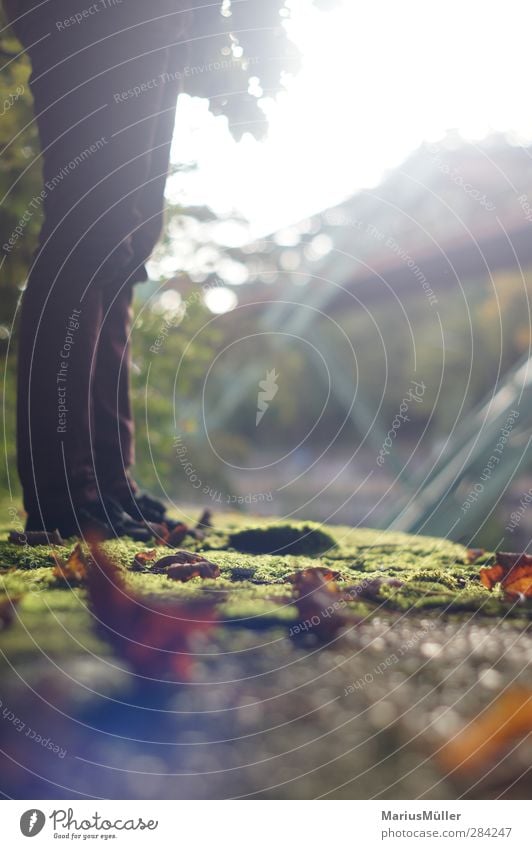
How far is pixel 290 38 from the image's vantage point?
122 inches

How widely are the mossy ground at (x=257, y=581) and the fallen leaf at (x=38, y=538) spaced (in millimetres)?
45

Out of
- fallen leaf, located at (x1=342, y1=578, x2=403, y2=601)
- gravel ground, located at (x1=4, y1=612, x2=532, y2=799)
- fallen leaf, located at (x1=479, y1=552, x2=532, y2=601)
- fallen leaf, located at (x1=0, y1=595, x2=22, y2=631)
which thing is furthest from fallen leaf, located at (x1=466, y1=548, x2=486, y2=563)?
fallen leaf, located at (x1=0, y1=595, x2=22, y2=631)

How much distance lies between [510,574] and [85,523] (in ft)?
5.20

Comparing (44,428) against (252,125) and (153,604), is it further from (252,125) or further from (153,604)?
(252,125)

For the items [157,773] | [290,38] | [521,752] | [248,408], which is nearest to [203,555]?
[157,773]

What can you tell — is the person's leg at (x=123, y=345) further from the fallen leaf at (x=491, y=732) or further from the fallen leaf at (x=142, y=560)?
the fallen leaf at (x=491, y=732)

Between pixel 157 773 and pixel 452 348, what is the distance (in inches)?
655

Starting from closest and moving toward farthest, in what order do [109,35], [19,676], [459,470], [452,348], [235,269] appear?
[19,676] → [109,35] → [459,470] → [235,269] → [452,348]

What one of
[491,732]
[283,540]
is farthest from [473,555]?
[491,732]

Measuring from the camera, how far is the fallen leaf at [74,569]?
218 centimetres

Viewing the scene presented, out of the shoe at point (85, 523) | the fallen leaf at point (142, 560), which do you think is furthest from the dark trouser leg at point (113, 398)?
the fallen leaf at point (142, 560)

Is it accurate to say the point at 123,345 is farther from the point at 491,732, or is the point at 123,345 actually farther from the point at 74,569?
the point at 491,732
